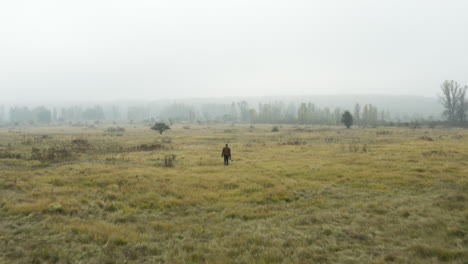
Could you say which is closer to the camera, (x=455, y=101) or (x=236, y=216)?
(x=236, y=216)

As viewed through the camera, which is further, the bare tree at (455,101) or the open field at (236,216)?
the bare tree at (455,101)

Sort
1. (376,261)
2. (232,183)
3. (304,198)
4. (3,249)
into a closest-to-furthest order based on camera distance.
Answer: (376,261), (3,249), (304,198), (232,183)

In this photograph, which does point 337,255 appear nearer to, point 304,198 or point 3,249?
point 304,198

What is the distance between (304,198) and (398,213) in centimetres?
398

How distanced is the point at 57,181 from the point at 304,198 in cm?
1469

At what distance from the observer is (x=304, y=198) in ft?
42.7

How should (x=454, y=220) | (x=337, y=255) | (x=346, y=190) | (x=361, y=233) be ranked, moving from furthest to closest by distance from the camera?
(x=346, y=190) < (x=454, y=220) < (x=361, y=233) < (x=337, y=255)

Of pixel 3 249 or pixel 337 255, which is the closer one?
pixel 337 255

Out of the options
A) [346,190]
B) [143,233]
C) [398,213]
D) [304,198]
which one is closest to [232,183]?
[304,198]

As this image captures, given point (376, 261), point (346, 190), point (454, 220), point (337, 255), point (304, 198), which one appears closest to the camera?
point (376, 261)

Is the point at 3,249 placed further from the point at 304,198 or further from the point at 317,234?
the point at 304,198

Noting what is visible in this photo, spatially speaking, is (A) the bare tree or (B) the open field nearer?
(B) the open field

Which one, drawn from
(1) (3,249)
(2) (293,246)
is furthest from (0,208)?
(2) (293,246)

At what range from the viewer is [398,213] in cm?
1041
